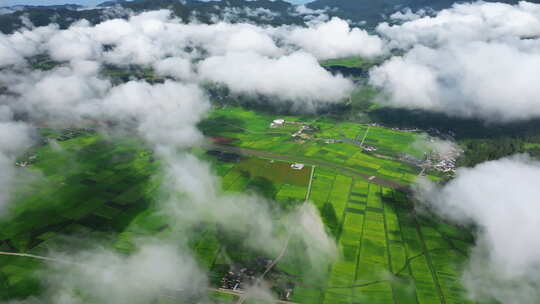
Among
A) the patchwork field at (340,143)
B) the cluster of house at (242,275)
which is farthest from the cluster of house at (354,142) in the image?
the cluster of house at (242,275)

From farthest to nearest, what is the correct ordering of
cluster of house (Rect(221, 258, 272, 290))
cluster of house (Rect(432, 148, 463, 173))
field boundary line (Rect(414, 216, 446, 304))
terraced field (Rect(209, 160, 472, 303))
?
cluster of house (Rect(432, 148, 463, 173)) < cluster of house (Rect(221, 258, 272, 290)) < field boundary line (Rect(414, 216, 446, 304)) < terraced field (Rect(209, 160, 472, 303))

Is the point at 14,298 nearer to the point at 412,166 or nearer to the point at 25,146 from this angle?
the point at 25,146

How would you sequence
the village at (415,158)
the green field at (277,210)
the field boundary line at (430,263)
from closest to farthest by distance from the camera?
the field boundary line at (430,263), the green field at (277,210), the village at (415,158)

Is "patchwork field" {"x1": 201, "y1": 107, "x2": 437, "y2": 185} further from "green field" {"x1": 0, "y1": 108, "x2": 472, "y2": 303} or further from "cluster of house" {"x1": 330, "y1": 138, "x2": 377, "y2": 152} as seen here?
"green field" {"x1": 0, "y1": 108, "x2": 472, "y2": 303}

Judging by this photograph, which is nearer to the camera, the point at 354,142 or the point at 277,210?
the point at 277,210

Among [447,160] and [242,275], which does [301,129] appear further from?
[242,275]

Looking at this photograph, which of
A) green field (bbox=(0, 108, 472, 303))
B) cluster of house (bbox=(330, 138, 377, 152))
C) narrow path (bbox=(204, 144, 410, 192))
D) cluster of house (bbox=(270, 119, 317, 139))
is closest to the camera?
green field (bbox=(0, 108, 472, 303))

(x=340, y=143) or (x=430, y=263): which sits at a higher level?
(x=430, y=263)

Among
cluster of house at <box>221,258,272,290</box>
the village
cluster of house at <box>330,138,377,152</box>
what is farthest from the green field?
the village

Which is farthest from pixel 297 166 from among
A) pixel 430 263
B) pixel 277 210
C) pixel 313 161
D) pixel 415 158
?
pixel 430 263

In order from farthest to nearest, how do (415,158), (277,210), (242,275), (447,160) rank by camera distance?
(415,158)
(447,160)
(277,210)
(242,275)

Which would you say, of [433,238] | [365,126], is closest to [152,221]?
[433,238]

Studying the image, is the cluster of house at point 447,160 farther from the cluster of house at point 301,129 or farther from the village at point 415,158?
the cluster of house at point 301,129
